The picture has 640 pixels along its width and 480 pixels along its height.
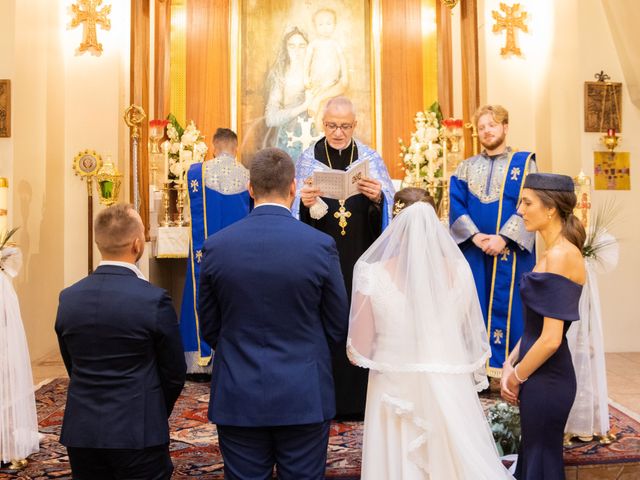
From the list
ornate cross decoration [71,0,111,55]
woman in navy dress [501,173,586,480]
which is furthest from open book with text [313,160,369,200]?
ornate cross decoration [71,0,111,55]

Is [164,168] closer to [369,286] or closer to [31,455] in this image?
[31,455]

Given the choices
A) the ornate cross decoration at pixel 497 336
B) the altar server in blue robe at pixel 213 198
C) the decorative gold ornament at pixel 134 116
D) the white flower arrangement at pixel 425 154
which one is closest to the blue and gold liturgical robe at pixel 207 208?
the altar server in blue robe at pixel 213 198

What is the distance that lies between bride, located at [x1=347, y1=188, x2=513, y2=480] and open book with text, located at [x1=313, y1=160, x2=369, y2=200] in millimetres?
1187

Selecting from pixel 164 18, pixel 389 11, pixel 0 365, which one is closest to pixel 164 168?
pixel 164 18

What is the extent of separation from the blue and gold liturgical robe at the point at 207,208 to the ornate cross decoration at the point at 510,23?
342 cm

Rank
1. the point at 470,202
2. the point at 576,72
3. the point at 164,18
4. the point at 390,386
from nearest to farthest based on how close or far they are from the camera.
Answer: the point at 390,386 < the point at 470,202 < the point at 576,72 < the point at 164,18

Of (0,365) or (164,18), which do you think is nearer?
(0,365)

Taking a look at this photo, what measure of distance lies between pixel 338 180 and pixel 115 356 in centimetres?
203

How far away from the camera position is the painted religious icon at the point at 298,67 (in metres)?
9.32

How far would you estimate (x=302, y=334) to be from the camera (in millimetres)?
2691

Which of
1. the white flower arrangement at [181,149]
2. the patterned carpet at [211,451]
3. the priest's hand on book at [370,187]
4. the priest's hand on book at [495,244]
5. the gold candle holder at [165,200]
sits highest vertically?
the white flower arrangement at [181,149]

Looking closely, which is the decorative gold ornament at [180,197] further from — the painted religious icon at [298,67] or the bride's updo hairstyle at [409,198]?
the bride's updo hairstyle at [409,198]

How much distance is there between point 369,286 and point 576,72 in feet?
17.6

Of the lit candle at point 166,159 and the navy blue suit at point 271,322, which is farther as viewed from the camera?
the lit candle at point 166,159
